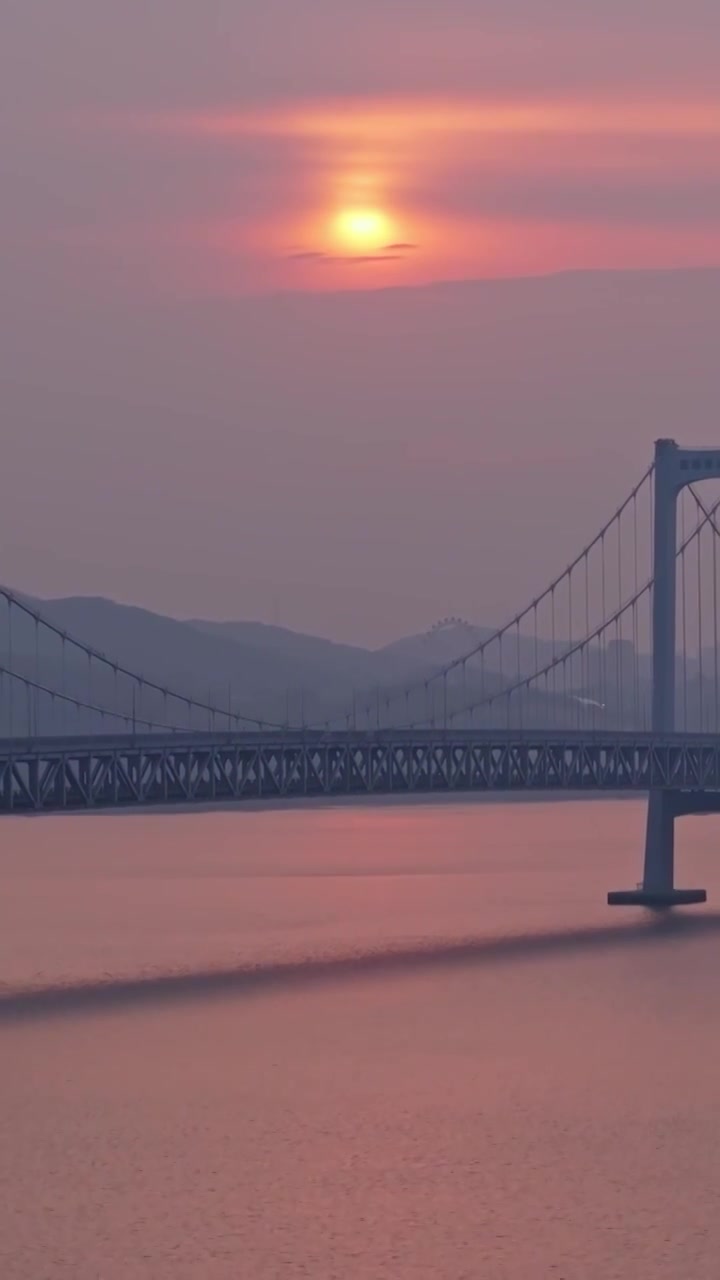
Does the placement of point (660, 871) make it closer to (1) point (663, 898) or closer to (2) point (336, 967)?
(1) point (663, 898)

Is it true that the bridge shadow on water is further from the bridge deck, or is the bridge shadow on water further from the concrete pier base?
the bridge deck

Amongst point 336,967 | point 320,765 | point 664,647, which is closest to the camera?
point 336,967

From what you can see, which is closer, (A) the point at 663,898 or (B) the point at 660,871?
(A) the point at 663,898

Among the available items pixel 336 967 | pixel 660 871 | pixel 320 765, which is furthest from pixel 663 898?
pixel 336 967

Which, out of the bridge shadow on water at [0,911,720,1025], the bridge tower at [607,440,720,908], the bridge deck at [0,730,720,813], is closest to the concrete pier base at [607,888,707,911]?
the bridge tower at [607,440,720,908]

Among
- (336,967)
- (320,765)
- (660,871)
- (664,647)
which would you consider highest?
(664,647)

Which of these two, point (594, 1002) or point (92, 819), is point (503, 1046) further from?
point (92, 819)

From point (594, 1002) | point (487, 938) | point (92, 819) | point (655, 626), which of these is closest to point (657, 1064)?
point (594, 1002)
